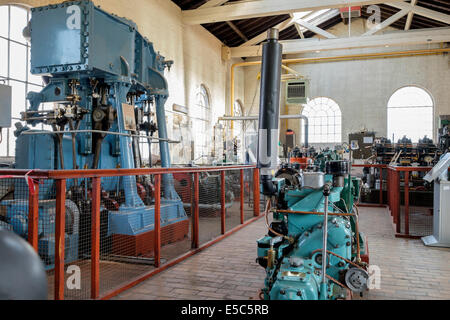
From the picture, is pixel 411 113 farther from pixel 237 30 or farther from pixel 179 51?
pixel 179 51

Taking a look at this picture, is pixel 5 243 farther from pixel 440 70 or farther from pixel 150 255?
pixel 440 70

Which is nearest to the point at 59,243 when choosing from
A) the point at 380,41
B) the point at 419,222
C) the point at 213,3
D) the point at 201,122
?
the point at 419,222

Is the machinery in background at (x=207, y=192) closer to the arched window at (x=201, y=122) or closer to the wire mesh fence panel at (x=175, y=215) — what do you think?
the wire mesh fence panel at (x=175, y=215)

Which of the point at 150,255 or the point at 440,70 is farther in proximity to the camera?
the point at 440,70

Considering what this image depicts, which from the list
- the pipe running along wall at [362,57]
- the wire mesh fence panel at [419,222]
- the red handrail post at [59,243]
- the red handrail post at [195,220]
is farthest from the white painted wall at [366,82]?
the red handrail post at [59,243]

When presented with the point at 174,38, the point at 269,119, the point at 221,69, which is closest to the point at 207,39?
the point at 221,69

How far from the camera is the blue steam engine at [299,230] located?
2453mm

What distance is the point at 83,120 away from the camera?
17.0 feet

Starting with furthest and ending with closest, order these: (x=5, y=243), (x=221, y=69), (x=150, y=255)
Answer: (x=221, y=69), (x=150, y=255), (x=5, y=243)

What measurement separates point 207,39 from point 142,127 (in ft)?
26.7

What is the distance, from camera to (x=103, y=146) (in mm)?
5578

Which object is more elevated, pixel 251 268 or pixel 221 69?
pixel 221 69

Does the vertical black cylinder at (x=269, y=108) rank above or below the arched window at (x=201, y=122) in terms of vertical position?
below
